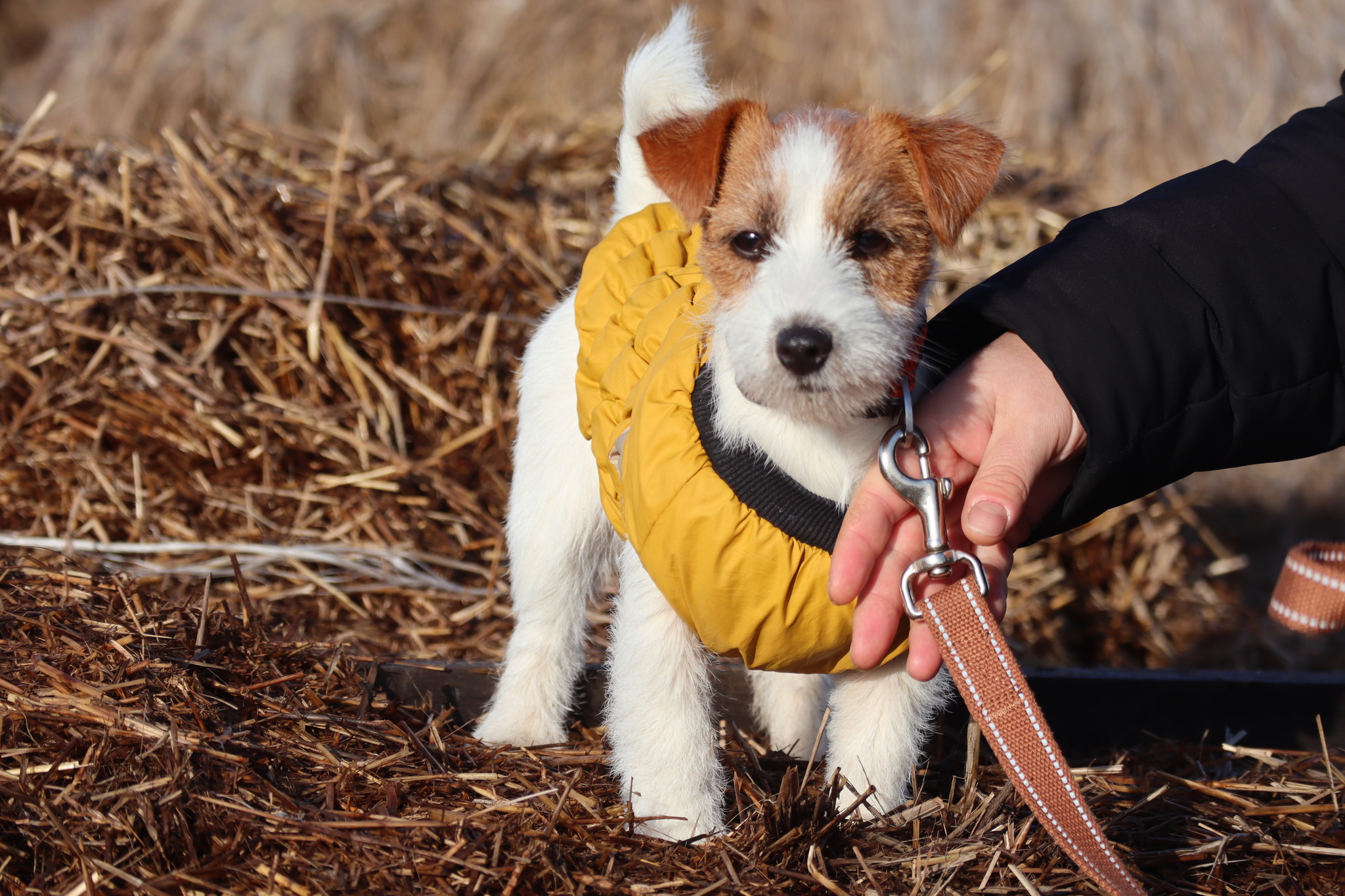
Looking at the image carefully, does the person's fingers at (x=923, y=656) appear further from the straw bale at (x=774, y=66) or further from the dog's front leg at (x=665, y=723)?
the straw bale at (x=774, y=66)

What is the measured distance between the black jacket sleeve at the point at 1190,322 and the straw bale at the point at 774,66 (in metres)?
3.28

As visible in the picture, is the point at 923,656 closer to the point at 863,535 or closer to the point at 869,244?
the point at 863,535

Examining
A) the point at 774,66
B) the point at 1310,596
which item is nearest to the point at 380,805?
the point at 1310,596

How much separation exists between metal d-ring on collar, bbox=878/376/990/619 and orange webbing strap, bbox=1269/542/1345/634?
820mm

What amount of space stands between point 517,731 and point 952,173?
152 centimetres

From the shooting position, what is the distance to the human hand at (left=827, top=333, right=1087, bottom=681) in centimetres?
163

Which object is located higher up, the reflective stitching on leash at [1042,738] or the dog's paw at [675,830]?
the reflective stitching on leash at [1042,738]

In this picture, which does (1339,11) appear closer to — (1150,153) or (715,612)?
(1150,153)

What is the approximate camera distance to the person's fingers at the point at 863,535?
1.62 meters

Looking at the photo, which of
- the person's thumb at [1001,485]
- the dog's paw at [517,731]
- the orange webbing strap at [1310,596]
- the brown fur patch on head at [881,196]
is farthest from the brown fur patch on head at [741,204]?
the orange webbing strap at [1310,596]

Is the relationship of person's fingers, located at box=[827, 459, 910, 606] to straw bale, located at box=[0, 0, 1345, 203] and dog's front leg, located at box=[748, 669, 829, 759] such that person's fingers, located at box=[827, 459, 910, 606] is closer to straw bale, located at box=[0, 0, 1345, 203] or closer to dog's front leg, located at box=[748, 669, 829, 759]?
dog's front leg, located at box=[748, 669, 829, 759]

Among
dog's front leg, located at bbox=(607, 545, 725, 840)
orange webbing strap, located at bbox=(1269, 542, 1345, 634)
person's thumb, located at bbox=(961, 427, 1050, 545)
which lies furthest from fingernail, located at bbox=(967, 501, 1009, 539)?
orange webbing strap, located at bbox=(1269, 542, 1345, 634)

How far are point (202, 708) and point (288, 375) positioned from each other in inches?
68.0

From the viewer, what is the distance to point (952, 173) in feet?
5.81
